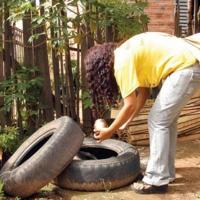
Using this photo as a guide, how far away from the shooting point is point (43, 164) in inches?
170

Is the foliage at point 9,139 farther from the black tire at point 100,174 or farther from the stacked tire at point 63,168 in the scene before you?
the black tire at point 100,174

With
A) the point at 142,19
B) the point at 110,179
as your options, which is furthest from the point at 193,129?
the point at 110,179

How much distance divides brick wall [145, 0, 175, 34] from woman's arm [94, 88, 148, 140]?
7168mm

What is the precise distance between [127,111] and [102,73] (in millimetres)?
384

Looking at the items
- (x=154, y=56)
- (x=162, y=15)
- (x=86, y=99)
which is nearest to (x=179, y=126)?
(x=86, y=99)

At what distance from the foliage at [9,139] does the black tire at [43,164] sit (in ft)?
2.01

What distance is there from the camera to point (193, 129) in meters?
6.34

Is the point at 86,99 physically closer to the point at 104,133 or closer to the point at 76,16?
the point at 76,16

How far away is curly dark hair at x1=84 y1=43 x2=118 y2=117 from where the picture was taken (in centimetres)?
405

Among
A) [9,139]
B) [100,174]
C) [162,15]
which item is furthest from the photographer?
[162,15]

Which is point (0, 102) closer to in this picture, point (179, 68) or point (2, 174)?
point (2, 174)

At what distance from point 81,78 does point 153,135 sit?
90.2 inches

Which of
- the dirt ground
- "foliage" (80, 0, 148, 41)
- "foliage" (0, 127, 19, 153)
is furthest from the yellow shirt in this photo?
"foliage" (0, 127, 19, 153)

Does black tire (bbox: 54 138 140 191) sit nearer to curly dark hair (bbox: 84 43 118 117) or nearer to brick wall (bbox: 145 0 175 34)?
curly dark hair (bbox: 84 43 118 117)
